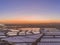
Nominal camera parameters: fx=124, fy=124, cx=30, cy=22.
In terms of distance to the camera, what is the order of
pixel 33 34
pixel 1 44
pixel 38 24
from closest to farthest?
pixel 1 44 → pixel 38 24 → pixel 33 34

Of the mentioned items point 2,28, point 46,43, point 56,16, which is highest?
point 56,16

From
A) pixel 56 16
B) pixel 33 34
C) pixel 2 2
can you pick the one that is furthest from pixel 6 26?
pixel 56 16

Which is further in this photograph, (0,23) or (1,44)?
(0,23)

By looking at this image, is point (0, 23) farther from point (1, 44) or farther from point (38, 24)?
point (38, 24)

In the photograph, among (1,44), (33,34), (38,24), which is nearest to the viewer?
(1,44)

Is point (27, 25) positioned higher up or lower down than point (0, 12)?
lower down

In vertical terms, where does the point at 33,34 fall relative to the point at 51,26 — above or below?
below

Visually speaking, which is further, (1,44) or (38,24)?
(38,24)

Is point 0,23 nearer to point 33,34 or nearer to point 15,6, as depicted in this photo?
point 15,6

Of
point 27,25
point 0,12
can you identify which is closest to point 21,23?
point 27,25
